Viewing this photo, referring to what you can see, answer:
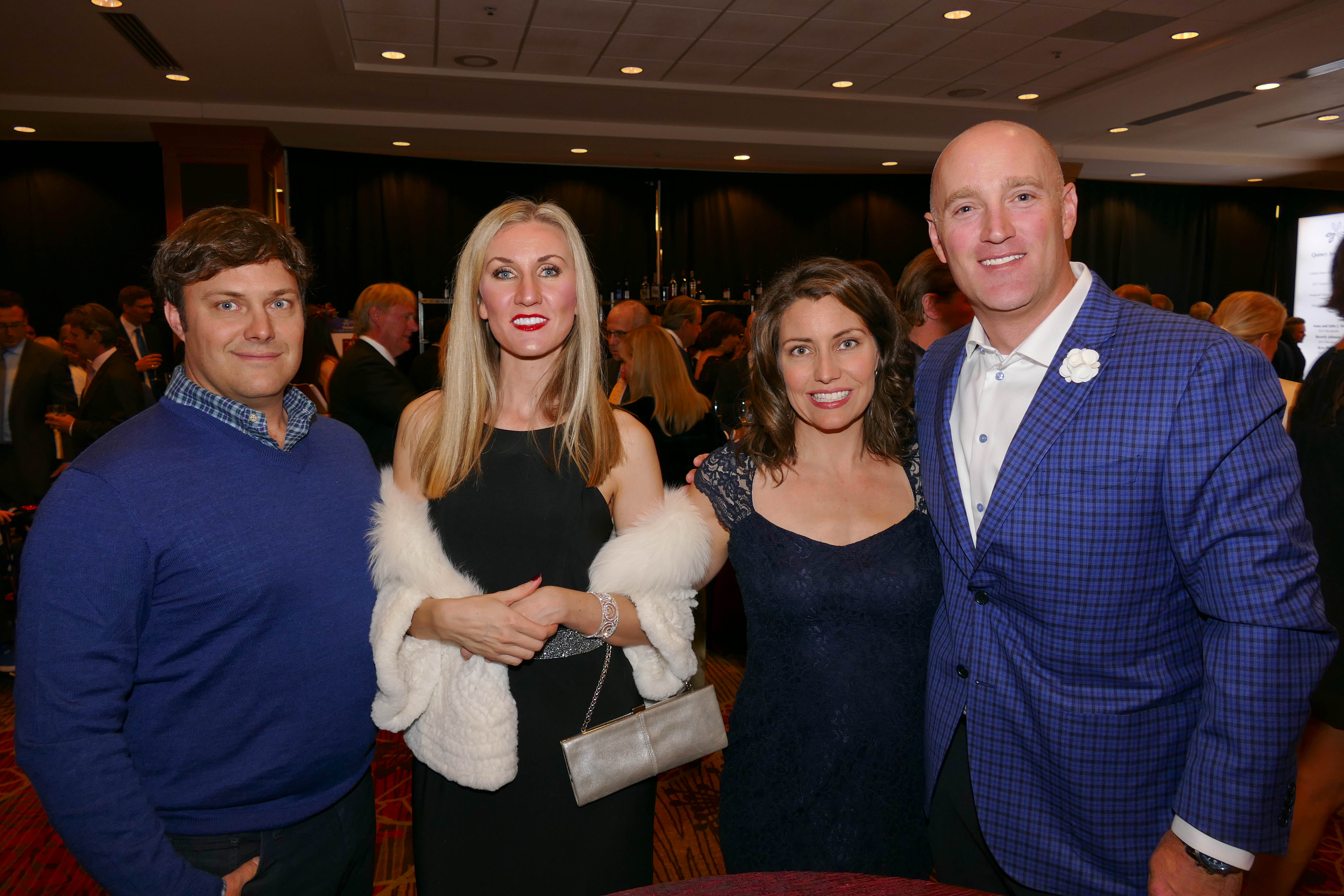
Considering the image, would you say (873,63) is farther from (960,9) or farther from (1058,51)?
(1058,51)

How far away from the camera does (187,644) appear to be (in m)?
1.35

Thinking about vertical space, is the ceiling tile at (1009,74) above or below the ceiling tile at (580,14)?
above

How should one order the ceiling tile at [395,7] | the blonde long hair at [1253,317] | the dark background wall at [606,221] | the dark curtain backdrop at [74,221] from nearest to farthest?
the blonde long hair at [1253,317], the ceiling tile at [395,7], the dark curtain backdrop at [74,221], the dark background wall at [606,221]

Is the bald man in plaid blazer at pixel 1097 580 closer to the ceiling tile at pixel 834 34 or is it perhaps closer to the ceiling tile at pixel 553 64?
the ceiling tile at pixel 834 34

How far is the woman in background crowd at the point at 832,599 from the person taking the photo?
1.73 meters

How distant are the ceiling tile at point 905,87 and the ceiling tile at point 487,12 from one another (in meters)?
3.22

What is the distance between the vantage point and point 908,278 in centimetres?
318

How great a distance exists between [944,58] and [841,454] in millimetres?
5763

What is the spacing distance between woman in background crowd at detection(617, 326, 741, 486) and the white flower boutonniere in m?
2.66

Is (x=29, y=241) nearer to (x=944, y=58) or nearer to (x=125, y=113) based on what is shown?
(x=125, y=113)

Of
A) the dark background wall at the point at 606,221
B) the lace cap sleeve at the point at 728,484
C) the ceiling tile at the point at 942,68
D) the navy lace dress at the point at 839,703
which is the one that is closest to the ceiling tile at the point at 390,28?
the dark background wall at the point at 606,221

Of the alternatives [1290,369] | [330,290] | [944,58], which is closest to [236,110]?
[330,290]

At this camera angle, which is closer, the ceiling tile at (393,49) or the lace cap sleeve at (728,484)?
the lace cap sleeve at (728,484)

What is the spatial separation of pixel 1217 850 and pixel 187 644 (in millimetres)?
1645
